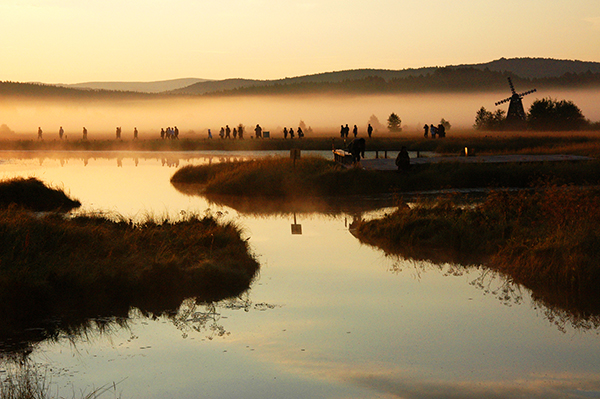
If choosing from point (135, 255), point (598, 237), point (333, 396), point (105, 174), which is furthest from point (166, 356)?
point (105, 174)

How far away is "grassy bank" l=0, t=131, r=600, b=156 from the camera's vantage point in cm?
6600

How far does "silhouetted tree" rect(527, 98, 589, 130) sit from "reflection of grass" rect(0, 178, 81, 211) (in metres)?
81.8

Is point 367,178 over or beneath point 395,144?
beneath

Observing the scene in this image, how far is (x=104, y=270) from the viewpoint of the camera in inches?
637

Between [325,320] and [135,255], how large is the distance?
5.20 metres

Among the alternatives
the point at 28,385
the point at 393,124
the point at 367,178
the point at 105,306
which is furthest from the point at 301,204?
the point at 393,124

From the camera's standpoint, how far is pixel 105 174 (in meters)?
53.4

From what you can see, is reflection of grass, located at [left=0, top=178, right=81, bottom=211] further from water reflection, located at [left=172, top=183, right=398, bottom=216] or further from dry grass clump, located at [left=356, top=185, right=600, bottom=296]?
dry grass clump, located at [left=356, top=185, right=600, bottom=296]

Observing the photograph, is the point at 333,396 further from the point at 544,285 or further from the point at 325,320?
the point at 544,285

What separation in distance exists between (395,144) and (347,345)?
67.9 meters

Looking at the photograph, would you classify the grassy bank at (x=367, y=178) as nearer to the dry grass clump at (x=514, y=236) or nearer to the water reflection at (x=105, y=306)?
the dry grass clump at (x=514, y=236)

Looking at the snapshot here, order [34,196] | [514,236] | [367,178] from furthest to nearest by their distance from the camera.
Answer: [367,178], [34,196], [514,236]

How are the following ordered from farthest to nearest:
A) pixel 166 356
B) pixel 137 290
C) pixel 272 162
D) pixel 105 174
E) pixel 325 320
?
1. pixel 105 174
2. pixel 272 162
3. pixel 137 290
4. pixel 325 320
5. pixel 166 356

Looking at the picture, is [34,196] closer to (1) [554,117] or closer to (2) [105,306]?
(2) [105,306]
